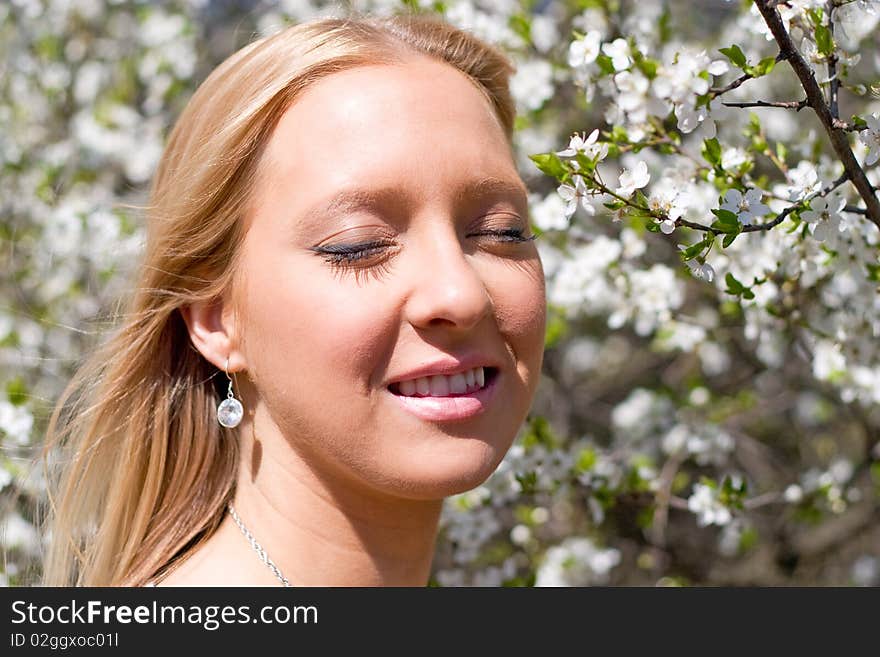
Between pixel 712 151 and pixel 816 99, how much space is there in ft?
0.99

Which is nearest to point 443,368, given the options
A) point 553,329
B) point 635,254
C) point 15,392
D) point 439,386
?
point 439,386

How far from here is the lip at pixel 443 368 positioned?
1.60 meters

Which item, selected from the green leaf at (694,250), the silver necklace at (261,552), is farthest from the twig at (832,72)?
the silver necklace at (261,552)

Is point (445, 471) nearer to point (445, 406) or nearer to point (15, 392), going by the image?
point (445, 406)

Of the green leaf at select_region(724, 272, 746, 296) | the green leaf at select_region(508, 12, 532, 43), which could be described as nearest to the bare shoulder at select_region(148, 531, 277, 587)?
the green leaf at select_region(724, 272, 746, 296)

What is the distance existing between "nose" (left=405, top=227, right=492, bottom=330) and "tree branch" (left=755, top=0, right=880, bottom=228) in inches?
22.4

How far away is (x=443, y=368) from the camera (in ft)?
5.28

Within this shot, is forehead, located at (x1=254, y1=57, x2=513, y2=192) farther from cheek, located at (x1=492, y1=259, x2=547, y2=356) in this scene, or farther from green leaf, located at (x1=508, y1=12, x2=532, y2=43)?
green leaf, located at (x1=508, y1=12, x2=532, y2=43)

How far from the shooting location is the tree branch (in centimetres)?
140

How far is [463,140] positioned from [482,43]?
1.37 feet

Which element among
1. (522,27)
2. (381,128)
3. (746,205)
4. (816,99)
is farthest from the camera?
(522,27)

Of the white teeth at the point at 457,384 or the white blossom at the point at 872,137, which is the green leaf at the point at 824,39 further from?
the white teeth at the point at 457,384
